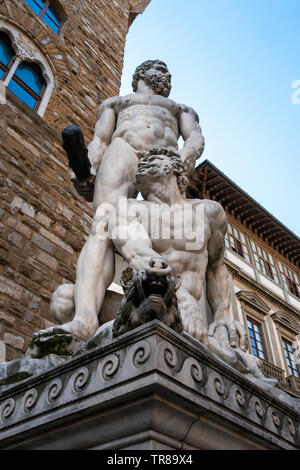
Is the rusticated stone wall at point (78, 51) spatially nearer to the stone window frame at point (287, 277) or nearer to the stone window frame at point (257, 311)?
the stone window frame at point (257, 311)

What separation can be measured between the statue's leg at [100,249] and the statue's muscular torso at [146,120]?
0.12 metres

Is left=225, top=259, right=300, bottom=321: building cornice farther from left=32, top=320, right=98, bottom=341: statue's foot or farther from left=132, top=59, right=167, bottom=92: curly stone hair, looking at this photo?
left=32, top=320, right=98, bottom=341: statue's foot

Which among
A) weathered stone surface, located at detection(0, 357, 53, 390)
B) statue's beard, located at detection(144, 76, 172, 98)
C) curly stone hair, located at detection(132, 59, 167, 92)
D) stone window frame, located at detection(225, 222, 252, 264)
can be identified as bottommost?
weathered stone surface, located at detection(0, 357, 53, 390)

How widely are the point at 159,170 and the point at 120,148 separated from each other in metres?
0.47

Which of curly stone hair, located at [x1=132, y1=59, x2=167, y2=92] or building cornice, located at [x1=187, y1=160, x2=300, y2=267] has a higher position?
building cornice, located at [x1=187, y1=160, x2=300, y2=267]

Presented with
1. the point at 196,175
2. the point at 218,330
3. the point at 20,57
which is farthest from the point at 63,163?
the point at 196,175

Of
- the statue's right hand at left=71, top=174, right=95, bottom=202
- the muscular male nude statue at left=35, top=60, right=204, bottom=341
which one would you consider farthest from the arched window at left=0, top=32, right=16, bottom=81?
the statue's right hand at left=71, top=174, right=95, bottom=202

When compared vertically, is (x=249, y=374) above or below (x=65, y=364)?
above

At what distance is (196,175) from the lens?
52.7 ft

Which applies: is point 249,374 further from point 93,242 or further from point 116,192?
point 116,192

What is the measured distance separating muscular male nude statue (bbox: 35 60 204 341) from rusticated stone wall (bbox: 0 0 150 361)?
7.93ft

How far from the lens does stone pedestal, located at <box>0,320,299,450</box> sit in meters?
1.08

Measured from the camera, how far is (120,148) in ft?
8.96

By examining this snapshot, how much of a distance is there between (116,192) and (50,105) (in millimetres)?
5065
